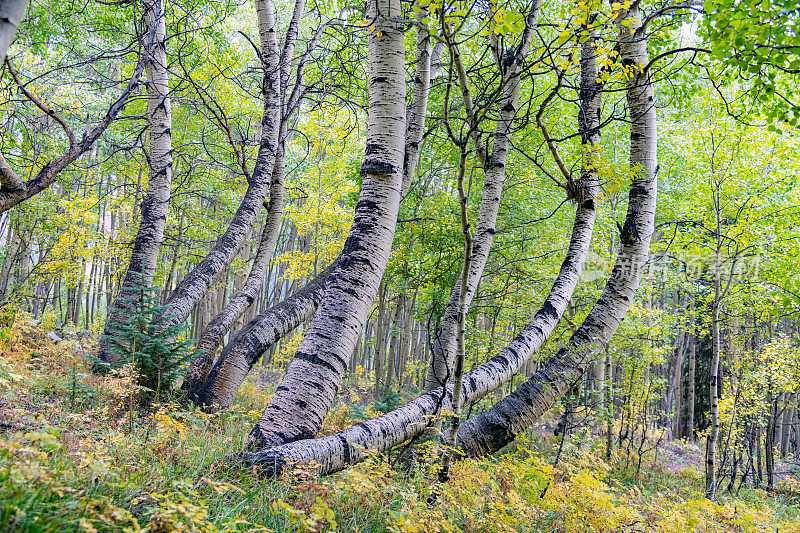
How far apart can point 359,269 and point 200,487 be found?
159cm

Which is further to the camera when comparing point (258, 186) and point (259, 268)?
point (259, 268)

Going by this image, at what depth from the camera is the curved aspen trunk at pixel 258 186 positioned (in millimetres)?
5891

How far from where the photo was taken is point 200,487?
7.18 ft

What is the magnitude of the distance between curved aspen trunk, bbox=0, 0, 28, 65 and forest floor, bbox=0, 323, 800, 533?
4.72 feet

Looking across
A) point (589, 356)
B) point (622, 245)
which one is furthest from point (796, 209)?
point (589, 356)

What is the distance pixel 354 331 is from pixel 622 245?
9.54 feet

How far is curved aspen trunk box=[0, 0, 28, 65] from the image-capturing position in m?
1.30

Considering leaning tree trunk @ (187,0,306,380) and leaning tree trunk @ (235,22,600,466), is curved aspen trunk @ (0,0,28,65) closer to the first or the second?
leaning tree trunk @ (235,22,600,466)

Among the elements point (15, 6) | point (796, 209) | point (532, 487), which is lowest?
point (532, 487)

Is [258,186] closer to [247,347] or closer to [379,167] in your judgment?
[247,347]

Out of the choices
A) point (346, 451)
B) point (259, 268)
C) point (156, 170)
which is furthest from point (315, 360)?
point (156, 170)

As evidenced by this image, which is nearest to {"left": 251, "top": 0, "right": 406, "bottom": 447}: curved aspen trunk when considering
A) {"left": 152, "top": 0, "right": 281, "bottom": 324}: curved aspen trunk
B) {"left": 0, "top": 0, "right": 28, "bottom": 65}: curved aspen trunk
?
{"left": 0, "top": 0, "right": 28, "bottom": 65}: curved aspen trunk

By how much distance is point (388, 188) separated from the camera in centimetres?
307

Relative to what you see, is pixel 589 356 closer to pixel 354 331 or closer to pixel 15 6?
pixel 354 331
